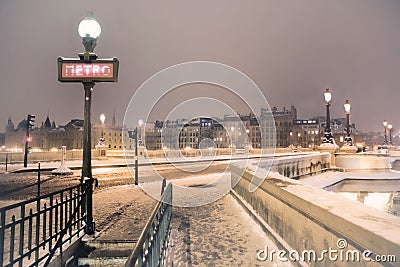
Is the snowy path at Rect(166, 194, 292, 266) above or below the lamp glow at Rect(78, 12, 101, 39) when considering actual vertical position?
below

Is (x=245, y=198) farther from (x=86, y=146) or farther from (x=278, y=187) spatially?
(x=86, y=146)

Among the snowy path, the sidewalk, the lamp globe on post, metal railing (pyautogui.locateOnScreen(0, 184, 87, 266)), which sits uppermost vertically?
the lamp globe on post

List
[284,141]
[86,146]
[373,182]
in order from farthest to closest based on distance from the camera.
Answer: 1. [284,141]
2. [373,182]
3. [86,146]

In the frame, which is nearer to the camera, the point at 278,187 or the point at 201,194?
the point at 278,187

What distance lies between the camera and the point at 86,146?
6965 millimetres

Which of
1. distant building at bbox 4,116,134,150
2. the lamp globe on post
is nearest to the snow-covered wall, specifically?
the lamp globe on post

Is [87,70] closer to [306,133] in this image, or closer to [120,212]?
[120,212]

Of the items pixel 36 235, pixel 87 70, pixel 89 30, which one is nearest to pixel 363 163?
pixel 87 70

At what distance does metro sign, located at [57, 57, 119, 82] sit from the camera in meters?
6.77

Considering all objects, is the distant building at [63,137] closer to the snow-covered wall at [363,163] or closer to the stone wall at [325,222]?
the snow-covered wall at [363,163]

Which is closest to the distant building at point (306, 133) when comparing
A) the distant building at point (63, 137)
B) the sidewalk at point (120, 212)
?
the distant building at point (63, 137)

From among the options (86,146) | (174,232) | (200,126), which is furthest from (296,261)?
(200,126)

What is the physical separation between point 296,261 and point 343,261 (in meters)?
1.51

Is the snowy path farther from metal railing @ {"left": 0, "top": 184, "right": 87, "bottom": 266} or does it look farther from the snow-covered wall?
the snow-covered wall
